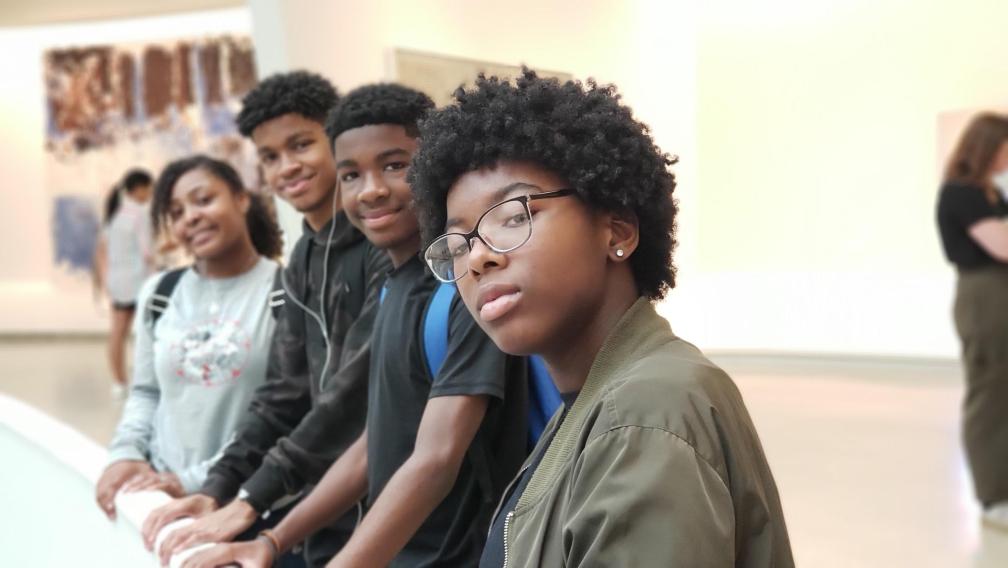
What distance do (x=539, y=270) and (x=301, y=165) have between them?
149 cm

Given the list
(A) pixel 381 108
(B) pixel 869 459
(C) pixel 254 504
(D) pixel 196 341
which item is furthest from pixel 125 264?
(A) pixel 381 108

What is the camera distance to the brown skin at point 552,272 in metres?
1.21

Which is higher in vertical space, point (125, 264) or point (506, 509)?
point (506, 509)

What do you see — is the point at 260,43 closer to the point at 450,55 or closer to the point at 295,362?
the point at 450,55

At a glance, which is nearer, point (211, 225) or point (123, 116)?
point (211, 225)

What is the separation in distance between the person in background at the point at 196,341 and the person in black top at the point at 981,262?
→ 2.86m

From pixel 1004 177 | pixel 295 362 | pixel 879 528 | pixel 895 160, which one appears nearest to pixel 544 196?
pixel 295 362

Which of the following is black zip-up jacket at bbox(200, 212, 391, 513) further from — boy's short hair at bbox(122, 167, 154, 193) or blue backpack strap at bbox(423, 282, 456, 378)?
boy's short hair at bbox(122, 167, 154, 193)

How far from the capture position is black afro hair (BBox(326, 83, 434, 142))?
2.04m

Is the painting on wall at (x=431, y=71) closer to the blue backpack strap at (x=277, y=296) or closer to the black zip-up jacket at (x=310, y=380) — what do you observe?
the blue backpack strap at (x=277, y=296)

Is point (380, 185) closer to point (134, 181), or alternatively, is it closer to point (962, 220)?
point (962, 220)

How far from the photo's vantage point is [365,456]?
83.3 inches

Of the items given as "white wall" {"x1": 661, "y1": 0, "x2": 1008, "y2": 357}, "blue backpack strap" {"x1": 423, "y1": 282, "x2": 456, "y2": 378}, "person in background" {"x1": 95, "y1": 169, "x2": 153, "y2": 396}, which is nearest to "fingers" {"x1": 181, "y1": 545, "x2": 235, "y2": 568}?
"blue backpack strap" {"x1": 423, "y1": 282, "x2": 456, "y2": 378}

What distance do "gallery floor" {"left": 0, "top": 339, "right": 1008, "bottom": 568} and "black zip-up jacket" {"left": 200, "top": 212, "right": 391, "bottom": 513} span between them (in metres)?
3.16
